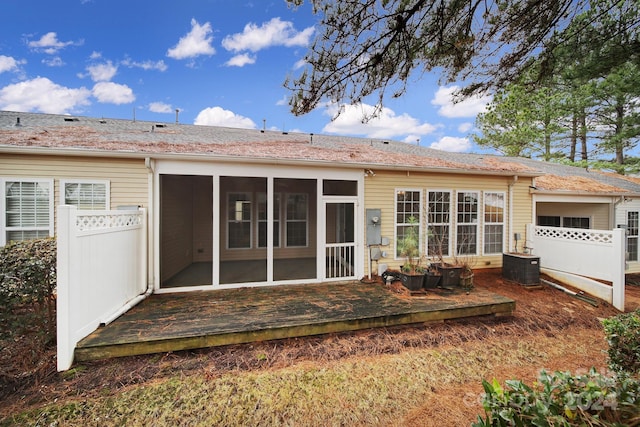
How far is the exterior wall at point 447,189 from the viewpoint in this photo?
6.28 metres

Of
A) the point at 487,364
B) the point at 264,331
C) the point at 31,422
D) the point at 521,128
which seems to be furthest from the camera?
the point at 521,128

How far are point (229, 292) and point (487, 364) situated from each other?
4.28m

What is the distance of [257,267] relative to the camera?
7473mm

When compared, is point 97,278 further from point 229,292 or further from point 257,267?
point 257,267

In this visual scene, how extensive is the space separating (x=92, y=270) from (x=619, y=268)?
30.4 feet

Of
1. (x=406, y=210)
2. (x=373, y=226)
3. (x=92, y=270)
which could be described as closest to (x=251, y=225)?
(x=373, y=226)

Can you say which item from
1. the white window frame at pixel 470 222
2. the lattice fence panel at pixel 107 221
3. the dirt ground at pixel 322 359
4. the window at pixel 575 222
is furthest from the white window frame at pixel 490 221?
the lattice fence panel at pixel 107 221

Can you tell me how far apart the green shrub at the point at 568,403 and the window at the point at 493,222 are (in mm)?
6271

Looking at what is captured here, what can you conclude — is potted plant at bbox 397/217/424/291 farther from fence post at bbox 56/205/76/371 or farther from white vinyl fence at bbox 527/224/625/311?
fence post at bbox 56/205/76/371

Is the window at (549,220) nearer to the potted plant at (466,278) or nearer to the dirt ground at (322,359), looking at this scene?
the dirt ground at (322,359)

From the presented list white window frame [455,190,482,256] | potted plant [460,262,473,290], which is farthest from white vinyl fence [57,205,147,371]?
white window frame [455,190,482,256]

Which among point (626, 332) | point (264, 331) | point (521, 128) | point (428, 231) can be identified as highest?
point (521, 128)

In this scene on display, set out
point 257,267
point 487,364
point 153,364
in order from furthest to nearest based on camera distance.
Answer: point 257,267
point 487,364
point 153,364

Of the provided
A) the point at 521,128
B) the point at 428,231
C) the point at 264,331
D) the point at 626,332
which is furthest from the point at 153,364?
the point at 521,128
